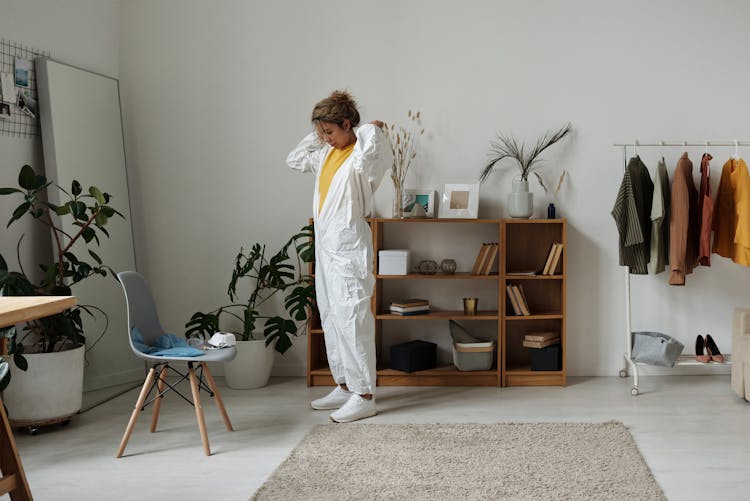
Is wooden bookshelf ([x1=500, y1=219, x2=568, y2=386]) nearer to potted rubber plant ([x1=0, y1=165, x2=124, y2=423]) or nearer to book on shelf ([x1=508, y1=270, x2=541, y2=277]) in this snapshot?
book on shelf ([x1=508, y1=270, x2=541, y2=277])

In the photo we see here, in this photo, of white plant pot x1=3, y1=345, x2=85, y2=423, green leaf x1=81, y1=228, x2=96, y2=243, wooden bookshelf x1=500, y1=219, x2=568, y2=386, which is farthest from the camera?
wooden bookshelf x1=500, y1=219, x2=568, y2=386

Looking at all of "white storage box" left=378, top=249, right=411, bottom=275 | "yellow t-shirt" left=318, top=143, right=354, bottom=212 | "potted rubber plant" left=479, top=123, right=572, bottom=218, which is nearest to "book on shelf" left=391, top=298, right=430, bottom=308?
"white storage box" left=378, top=249, right=411, bottom=275

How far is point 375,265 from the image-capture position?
4344mm

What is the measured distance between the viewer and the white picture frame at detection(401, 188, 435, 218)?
4.38 metres

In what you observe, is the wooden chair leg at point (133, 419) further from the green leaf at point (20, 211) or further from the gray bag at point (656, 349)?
the gray bag at point (656, 349)

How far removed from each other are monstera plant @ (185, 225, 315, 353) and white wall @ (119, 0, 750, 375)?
0.14 meters

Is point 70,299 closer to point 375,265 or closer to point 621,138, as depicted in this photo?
point 375,265

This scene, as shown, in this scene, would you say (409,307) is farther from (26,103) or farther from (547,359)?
(26,103)

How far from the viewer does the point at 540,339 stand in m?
4.28

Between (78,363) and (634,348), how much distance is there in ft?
10.0

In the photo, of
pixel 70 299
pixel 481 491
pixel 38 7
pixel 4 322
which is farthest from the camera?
pixel 38 7

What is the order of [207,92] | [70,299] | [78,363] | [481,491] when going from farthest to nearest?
[207,92] → [78,363] → [481,491] → [70,299]

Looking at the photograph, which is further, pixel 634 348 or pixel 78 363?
pixel 634 348

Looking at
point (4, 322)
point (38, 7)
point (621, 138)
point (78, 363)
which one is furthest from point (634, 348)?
point (38, 7)
